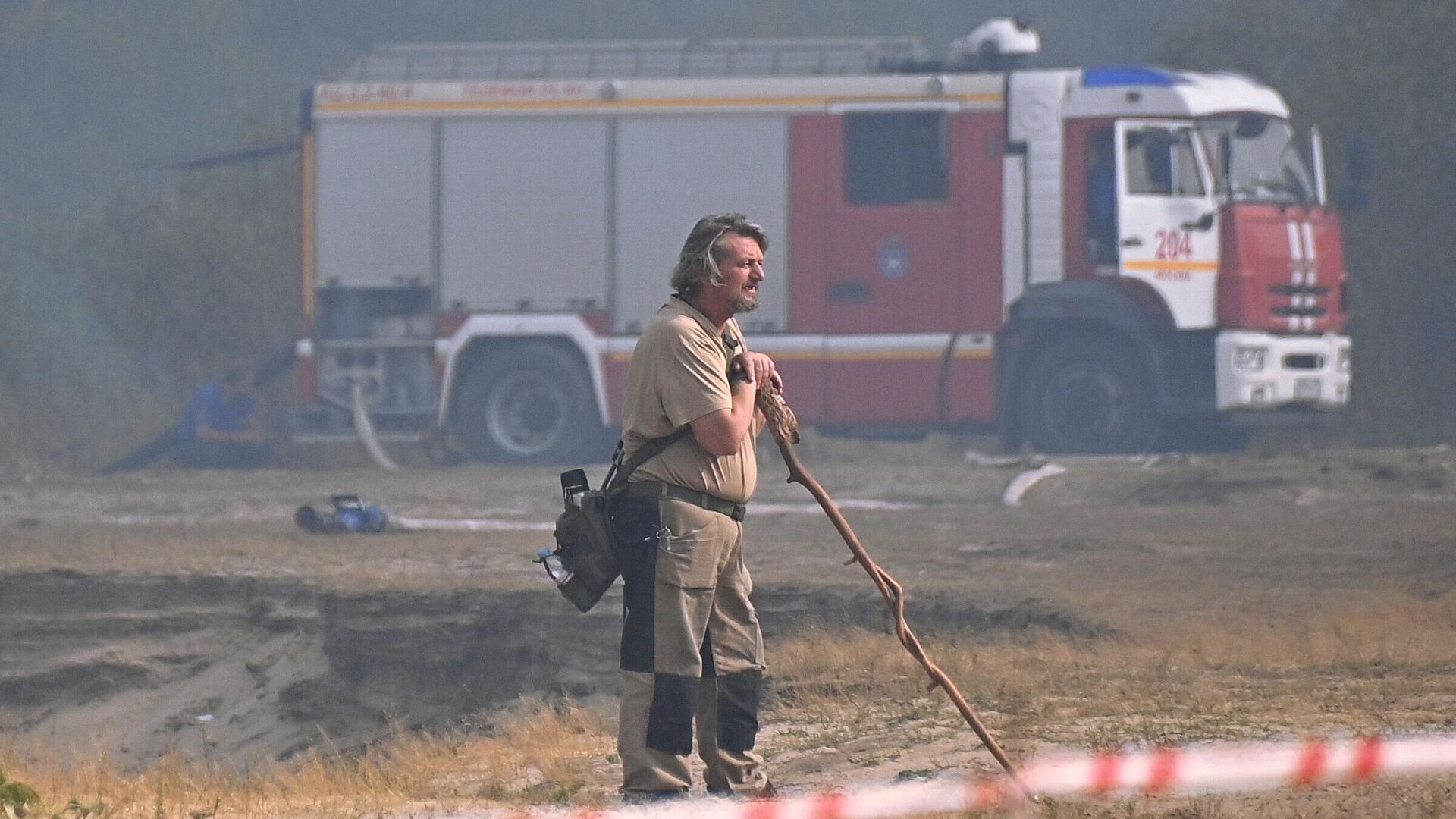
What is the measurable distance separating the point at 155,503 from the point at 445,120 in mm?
4802

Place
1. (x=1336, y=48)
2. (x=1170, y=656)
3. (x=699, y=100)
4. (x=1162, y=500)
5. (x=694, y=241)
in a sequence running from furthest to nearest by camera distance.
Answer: (x=1336, y=48) < (x=699, y=100) < (x=1162, y=500) < (x=1170, y=656) < (x=694, y=241)

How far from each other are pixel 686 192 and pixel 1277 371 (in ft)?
17.2

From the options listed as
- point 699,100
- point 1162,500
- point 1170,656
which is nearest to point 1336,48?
point 699,100

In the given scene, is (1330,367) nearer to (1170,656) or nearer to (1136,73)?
(1136,73)

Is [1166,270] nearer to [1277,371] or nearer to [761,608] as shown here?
[1277,371]

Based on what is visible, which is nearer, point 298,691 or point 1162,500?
point 298,691

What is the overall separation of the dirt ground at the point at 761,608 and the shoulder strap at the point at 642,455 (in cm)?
164

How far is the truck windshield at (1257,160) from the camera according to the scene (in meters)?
16.8

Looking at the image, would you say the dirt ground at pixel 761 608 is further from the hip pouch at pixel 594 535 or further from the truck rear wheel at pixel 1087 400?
the truck rear wheel at pixel 1087 400

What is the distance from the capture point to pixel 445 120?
719 inches

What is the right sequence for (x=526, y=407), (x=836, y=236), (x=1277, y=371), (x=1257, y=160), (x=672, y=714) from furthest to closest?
1. (x=526, y=407)
2. (x=836, y=236)
3. (x=1257, y=160)
4. (x=1277, y=371)
5. (x=672, y=714)

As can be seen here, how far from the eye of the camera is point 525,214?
718 inches

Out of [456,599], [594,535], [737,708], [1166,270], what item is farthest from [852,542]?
[1166,270]

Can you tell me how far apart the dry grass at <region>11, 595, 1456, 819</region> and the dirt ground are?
4 cm
